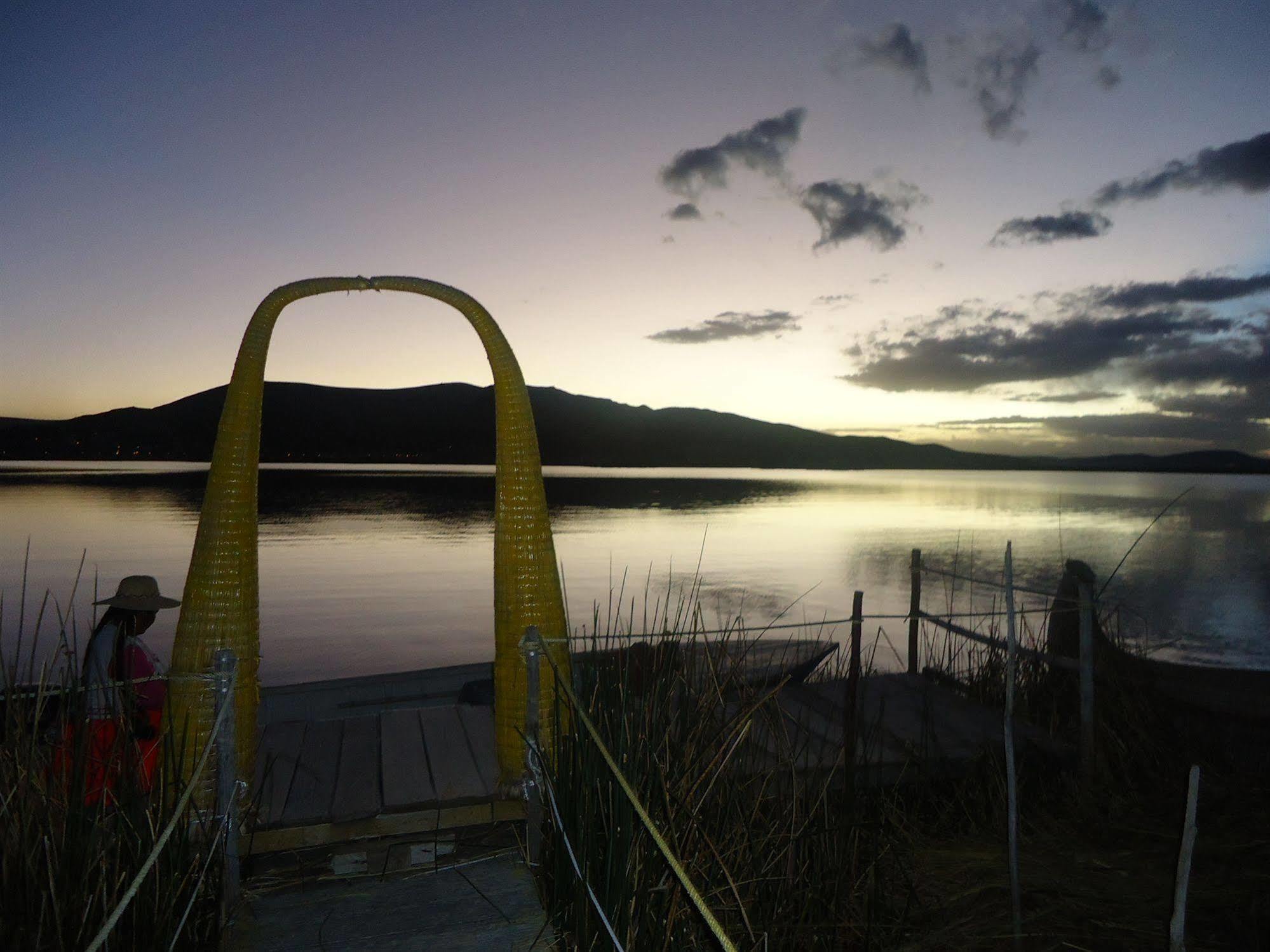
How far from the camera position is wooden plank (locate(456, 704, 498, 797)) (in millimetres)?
3668

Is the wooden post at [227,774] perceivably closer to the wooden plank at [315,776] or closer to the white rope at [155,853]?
the white rope at [155,853]

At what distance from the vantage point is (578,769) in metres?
2.73

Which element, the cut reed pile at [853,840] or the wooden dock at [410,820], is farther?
the wooden dock at [410,820]

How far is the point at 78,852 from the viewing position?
2.25 m

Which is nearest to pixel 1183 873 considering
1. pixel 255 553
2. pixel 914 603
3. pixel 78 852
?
pixel 78 852

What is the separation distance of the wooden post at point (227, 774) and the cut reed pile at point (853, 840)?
1085mm

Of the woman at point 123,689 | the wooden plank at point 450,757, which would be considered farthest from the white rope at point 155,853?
the wooden plank at point 450,757

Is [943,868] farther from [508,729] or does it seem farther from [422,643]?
[422,643]

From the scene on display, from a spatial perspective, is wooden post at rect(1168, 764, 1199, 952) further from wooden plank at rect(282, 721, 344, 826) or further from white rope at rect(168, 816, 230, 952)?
wooden plank at rect(282, 721, 344, 826)

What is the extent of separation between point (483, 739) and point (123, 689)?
181 cm

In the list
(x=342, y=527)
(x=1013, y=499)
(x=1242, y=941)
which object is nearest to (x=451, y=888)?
(x=1242, y=941)

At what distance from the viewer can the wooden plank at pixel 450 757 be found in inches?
139

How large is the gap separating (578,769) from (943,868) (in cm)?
242

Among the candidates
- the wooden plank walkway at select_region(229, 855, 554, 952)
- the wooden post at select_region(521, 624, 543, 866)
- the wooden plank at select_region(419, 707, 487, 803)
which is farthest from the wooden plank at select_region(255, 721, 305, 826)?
the wooden post at select_region(521, 624, 543, 866)
